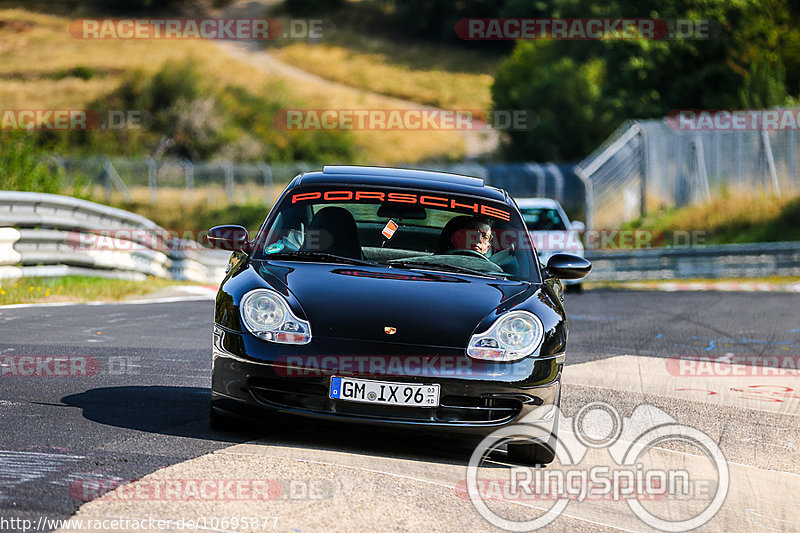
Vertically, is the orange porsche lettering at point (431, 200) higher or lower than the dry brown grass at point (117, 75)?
lower

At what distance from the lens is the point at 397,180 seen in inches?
308

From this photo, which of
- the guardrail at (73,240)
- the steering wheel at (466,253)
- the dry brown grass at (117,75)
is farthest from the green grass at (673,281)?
the dry brown grass at (117,75)

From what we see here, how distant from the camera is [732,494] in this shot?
240 inches

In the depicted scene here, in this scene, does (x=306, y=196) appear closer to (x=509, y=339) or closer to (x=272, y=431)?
(x=272, y=431)

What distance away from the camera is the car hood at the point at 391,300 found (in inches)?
246

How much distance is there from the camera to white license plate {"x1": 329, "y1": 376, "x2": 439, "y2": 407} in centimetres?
611

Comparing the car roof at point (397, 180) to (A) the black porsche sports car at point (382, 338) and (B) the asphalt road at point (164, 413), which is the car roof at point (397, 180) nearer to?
(A) the black porsche sports car at point (382, 338)

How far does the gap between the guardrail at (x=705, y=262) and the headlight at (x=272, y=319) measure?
61.4 ft

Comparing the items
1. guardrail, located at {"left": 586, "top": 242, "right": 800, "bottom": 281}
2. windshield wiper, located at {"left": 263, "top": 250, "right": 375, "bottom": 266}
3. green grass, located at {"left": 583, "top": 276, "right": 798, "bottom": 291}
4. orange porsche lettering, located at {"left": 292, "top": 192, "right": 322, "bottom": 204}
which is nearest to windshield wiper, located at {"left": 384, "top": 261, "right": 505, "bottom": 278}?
windshield wiper, located at {"left": 263, "top": 250, "right": 375, "bottom": 266}

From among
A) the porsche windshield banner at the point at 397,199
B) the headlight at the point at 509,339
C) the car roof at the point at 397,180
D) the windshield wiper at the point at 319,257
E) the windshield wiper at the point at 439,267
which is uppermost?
the car roof at the point at 397,180

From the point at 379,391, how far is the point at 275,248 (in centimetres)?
151

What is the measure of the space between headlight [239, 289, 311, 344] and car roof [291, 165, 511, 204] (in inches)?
58.1

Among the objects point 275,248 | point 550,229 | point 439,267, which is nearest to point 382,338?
point 439,267

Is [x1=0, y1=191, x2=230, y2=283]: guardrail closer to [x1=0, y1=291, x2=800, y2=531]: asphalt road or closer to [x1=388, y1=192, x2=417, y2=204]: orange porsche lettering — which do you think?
[x1=0, y1=291, x2=800, y2=531]: asphalt road
